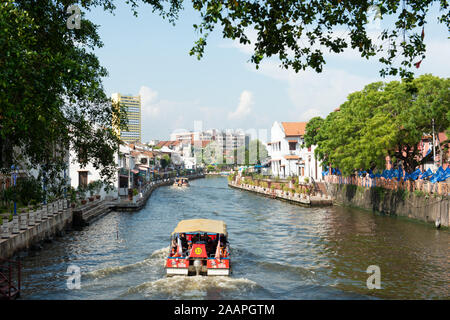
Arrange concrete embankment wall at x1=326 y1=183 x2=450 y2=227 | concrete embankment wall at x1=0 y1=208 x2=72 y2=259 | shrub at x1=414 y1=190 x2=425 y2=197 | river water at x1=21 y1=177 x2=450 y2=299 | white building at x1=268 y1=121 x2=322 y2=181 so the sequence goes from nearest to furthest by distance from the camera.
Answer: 1. river water at x1=21 y1=177 x2=450 y2=299
2. concrete embankment wall at x1=0 y1=208 x2=72 y2=259
3. concrete embankment wall at x1=326 y1=183 x2=450 y2=227
4. shrub at x1=414 y1=190 x2=425 y2=197
5. white building at x1=268 y1=121 x2=322 y2=181

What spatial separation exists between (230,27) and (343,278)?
14148 mm

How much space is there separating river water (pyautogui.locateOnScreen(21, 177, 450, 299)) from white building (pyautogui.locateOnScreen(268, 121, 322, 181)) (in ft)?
121

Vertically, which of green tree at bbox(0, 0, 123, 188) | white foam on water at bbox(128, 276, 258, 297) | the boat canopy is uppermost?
green tree at bbox(0, 0, 123, 188)

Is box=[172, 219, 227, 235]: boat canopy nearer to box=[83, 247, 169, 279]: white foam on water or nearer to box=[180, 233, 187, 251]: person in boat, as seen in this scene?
box=[180, 233, 187, 251]: person in boat

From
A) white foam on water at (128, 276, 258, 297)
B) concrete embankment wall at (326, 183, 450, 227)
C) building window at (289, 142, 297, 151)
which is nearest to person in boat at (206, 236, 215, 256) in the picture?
white foam on water at (128, 276, 258, 297)

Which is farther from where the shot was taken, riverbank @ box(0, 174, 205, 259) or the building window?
the building window

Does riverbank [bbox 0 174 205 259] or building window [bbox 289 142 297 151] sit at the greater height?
building window [bbox 289 142 297 151]

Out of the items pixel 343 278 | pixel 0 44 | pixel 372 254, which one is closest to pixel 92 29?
pixel 0 44

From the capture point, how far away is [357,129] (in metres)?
41.5

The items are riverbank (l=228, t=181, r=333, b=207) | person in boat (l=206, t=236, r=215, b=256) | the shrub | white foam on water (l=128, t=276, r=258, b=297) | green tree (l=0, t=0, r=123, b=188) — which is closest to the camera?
green tree (l=0, t=0, r=123, b=188)

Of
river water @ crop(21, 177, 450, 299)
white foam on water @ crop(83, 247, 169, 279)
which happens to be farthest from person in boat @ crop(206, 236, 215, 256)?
white foam on water @ crop(83, 247, 169, 279)

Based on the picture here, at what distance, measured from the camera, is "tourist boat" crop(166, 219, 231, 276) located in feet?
59.8

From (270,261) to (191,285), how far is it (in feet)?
22.6

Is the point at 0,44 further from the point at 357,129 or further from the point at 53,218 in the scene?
the point at 357,129
